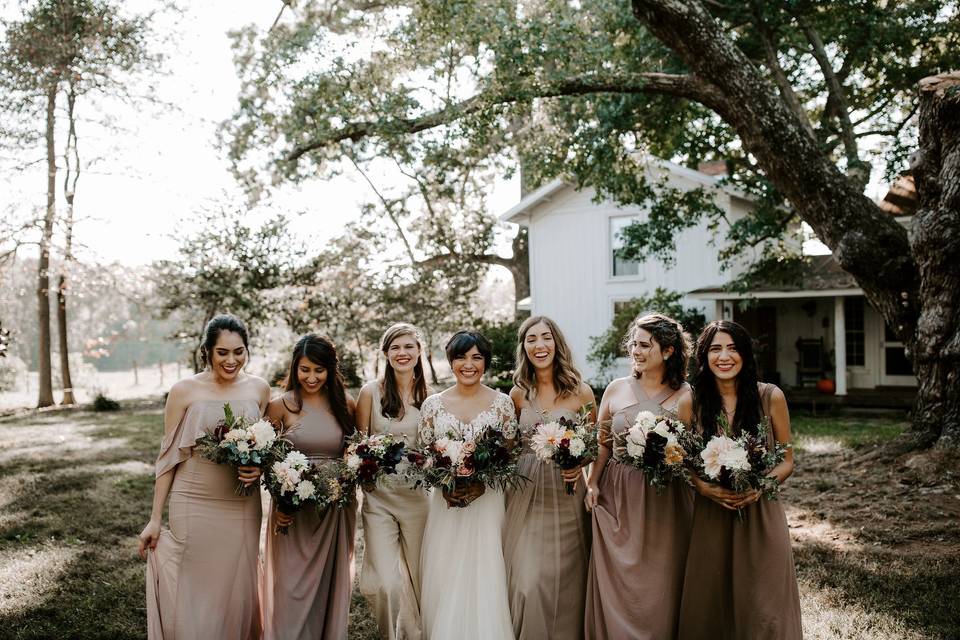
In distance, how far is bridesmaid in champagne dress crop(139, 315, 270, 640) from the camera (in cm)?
475

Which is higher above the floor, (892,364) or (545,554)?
(545,554)

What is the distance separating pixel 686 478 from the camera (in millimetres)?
4547

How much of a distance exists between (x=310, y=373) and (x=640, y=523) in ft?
7.99

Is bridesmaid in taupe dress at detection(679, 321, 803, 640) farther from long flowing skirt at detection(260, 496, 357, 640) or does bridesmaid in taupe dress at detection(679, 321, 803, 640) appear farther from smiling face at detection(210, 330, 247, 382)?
smiling face at detection(210, 330, 247, 382)

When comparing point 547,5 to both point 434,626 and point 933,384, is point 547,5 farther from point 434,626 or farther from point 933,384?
point 434,626

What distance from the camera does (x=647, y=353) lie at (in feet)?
16.9

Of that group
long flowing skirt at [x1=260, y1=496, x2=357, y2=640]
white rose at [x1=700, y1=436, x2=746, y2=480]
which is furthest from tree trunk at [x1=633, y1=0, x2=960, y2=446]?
long flowing skirt at [x1=260, y1=496, x2=357, y2=640]

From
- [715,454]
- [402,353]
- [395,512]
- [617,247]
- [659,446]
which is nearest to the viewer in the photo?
[715,454]

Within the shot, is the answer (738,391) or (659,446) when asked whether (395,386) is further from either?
(738,391)

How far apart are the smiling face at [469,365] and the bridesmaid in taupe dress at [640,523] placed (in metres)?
0.95

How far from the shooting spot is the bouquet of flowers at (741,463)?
4.19 metres

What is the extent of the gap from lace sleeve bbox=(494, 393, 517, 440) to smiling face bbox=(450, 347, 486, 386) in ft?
0.81

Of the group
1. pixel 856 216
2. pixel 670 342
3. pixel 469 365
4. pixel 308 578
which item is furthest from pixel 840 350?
pixel 308 578

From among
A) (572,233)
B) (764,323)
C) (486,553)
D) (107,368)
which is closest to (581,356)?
(572,233)
